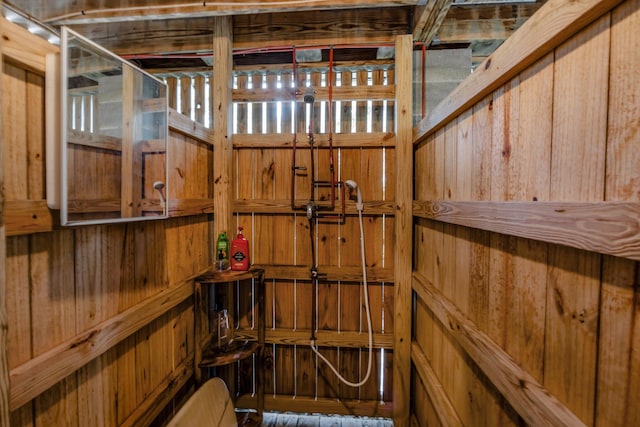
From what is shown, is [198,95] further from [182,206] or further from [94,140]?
[94,140]

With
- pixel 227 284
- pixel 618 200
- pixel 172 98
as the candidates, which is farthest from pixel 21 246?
pixel 172 98

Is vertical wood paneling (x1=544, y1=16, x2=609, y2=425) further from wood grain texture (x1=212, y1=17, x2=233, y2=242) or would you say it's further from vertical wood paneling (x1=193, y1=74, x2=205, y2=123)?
vertical wood paneling (x1=193, y1=74, x2=205, y2=123)

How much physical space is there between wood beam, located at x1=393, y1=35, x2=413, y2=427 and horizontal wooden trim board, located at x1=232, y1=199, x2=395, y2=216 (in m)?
0.09

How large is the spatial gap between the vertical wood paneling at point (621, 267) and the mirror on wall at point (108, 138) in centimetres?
135

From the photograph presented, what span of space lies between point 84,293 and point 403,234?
1.59m

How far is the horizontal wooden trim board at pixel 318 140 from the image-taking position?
1.89 m

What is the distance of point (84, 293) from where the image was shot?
40.2 inches

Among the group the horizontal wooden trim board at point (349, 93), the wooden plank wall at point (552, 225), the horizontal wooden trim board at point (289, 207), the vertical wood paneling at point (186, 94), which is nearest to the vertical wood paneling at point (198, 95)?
the vertical wood paneling at point (186, 94)

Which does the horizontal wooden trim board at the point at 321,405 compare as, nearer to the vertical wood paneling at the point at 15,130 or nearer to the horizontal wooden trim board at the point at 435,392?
the horizontal wooden trim board at the point at 435,392

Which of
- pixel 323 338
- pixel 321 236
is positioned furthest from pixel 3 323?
pixel 323 338

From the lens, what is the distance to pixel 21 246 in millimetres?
815

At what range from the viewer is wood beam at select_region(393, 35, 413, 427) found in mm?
1794

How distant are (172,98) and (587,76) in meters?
2.37

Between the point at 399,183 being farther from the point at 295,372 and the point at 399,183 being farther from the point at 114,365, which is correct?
the point at 114,365
